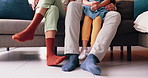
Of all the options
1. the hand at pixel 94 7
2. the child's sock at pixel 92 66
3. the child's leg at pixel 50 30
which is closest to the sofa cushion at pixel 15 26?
the child's leg at pixel 50 30

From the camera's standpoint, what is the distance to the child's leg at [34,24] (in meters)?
1.37

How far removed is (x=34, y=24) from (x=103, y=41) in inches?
22.5

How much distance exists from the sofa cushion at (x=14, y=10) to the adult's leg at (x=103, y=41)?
42.2 inches

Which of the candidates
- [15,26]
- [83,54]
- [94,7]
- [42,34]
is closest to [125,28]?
[94,7]

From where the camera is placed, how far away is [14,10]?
2006 millimetres

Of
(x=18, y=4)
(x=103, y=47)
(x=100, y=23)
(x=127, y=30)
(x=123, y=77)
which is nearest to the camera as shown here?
(x=123, y=77)

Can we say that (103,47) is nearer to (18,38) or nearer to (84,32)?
(84,32)

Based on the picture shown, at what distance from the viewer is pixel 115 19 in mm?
1394

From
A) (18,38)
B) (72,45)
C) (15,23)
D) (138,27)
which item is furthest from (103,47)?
(15,23)

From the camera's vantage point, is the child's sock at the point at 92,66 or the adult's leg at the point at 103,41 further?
the adult's leg at the point at 103,41

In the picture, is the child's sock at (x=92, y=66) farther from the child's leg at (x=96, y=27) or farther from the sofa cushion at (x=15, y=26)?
the sofa cushion at (x=15, y=26)

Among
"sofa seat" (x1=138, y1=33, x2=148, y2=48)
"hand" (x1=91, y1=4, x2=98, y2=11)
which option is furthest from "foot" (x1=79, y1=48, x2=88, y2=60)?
"sofa seat" (x1=138, y1=33, x2=148, y2=48)

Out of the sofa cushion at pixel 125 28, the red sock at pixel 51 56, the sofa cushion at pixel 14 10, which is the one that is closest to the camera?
the red sock at pixel 51 56

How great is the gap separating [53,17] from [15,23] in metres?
0.43
